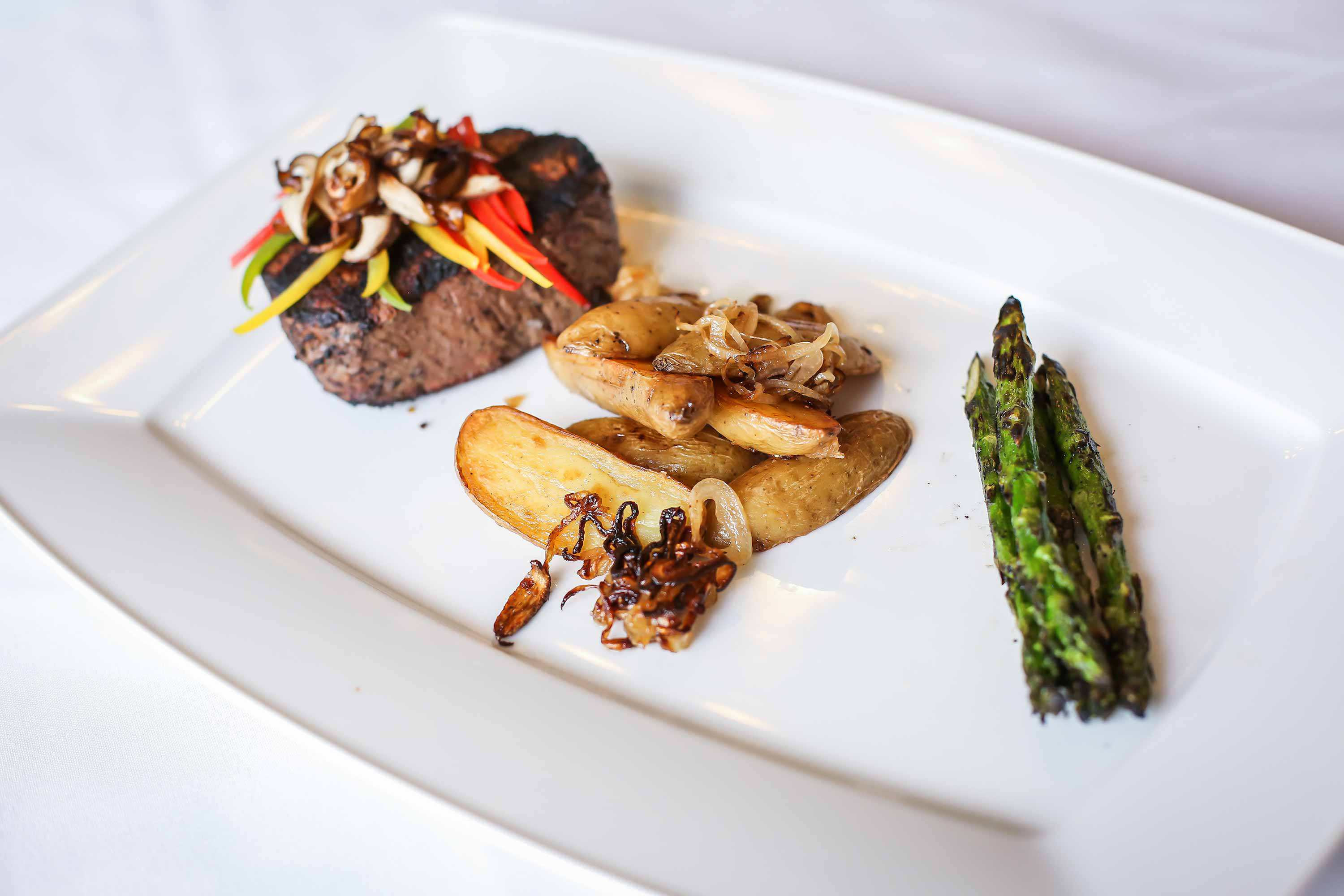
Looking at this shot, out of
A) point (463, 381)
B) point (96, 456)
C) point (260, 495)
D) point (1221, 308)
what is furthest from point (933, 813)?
point (96, 456)

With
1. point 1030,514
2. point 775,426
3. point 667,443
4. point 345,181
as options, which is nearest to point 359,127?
point 345,181

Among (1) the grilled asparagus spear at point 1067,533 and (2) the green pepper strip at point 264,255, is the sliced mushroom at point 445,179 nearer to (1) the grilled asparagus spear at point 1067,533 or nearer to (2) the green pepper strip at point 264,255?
(2) the green pepper strip at point 264,255

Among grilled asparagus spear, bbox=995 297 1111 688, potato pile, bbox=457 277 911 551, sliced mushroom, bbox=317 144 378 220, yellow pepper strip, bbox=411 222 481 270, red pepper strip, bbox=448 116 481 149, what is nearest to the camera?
grilled asparagus spear, bbox=995 297 1111 688

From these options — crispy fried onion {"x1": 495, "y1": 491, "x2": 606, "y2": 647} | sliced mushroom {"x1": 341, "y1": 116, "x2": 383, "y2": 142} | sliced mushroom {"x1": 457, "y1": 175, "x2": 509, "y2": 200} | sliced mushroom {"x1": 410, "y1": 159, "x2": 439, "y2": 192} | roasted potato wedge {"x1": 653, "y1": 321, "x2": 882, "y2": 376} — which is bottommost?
crispy fried onion {"x1": 495, "y1": 491, "x2": 606, "y2": 647}

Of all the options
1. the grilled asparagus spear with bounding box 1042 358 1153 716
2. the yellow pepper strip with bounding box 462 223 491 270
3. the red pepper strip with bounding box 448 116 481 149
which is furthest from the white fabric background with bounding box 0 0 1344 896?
the red pepper strip with bounding box 448 116 481 149

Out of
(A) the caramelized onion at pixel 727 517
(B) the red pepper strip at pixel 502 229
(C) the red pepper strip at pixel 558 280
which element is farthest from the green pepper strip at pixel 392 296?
(A) the caramelized onion at pixel 727 517

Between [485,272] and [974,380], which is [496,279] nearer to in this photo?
[485,272]

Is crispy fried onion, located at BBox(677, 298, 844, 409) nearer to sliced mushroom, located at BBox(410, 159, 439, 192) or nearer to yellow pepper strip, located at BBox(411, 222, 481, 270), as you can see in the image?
yellow pepper strip, located at BBox(411, 222, 481, 270)
